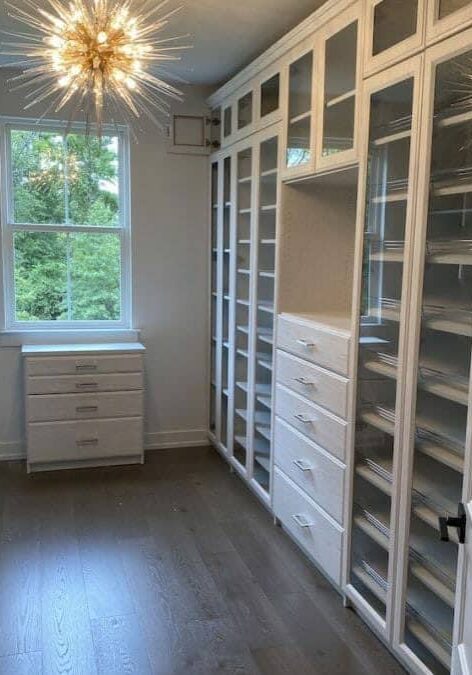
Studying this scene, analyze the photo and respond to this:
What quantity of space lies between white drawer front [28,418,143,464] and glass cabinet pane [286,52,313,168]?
2082 millimetres

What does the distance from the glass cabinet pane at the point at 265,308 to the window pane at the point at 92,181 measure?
55.1 inches

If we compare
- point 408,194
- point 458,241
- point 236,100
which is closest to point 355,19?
point 408,194

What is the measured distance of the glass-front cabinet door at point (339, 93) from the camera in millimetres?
2428

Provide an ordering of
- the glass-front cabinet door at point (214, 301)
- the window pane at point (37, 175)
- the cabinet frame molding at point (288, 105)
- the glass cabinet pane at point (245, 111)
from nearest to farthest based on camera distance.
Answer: the cabinet frame molding at point (288, 105)
the glass cabinet pane at point (245, 111)
the window pane at point (37, 175)
the glass-front cabinet door at point (214, 301)

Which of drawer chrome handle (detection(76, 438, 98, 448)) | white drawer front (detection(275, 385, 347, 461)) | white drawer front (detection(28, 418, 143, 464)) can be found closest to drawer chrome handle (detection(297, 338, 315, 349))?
white drawer front (detection(275, 385, 347, 461))

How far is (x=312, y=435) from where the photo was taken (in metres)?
2.80

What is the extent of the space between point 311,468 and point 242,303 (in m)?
1.33

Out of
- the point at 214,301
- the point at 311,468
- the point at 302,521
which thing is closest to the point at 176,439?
the point at 214,301

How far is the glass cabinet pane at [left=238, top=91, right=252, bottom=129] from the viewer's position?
3.58 m

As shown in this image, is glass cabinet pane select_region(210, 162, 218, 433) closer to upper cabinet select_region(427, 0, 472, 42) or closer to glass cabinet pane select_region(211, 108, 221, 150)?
glass cabinet pane select_region(211, 108, 221, 150)

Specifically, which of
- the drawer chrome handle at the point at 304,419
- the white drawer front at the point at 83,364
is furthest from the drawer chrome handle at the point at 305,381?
the white drawer front at the point at 83,364

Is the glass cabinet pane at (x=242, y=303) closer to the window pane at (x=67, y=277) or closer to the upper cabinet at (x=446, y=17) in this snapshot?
the window pane at (x=67, y=277)

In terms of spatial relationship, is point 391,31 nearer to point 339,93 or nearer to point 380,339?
point 339,93

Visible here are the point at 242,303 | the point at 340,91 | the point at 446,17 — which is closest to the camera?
the point at 446,17
